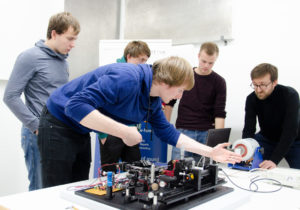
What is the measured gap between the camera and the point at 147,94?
1258 millimetres

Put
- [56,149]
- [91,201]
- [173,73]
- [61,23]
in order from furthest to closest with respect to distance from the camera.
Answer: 1. [61,23]
2. [56,149]
3. [173,73]
4. [91,201]

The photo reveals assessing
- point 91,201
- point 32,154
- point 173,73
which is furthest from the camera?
point 32,154

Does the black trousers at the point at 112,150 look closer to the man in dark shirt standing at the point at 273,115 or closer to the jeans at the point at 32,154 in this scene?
the jeans at the point at 32,154

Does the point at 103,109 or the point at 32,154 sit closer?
the point at 103,109

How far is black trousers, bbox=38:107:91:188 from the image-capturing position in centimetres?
132

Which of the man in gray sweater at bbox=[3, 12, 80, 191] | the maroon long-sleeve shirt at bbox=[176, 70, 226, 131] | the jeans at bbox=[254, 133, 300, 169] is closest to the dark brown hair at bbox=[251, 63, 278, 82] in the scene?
the maroon long-sleeve shirt at bbox=[176, 70, 226, 131]

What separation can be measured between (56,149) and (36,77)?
65 cm

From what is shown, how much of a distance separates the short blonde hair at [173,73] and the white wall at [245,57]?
6.71 ft

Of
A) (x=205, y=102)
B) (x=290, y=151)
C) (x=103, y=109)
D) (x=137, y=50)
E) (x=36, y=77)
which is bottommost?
(x=290, y=151)

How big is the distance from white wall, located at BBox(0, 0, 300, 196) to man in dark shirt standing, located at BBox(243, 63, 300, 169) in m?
0.64

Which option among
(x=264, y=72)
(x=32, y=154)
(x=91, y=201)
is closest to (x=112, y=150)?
(x=32, y=154)

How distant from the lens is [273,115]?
7.78 ft

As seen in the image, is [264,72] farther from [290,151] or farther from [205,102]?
[290,151]

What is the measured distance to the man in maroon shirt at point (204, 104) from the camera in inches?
102
